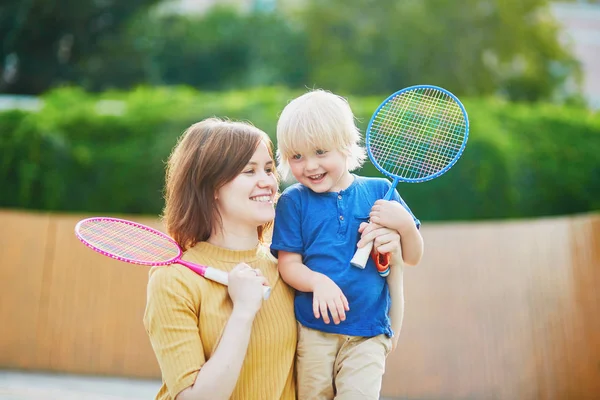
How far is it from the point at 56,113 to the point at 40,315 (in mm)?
2647

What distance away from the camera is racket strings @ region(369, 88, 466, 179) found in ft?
10.9

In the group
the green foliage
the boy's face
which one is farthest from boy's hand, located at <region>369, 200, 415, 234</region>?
the green foliage

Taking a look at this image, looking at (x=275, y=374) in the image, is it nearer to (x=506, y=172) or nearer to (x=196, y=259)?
(x=196, y=259)

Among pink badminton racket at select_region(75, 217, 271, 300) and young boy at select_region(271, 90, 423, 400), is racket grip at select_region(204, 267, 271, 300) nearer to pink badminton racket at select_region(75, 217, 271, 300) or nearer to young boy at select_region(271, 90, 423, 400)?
pink badminton racket at select_region(75, 217, 271, 300)

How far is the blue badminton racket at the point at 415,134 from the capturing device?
3.30 metres

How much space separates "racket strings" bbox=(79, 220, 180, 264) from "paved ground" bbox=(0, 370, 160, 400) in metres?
4.87

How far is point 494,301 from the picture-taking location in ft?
26.4

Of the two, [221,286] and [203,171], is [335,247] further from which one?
[203,171]

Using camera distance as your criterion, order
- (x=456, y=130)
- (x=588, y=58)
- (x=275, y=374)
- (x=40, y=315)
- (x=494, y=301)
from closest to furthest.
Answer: (x=275, y=374)
(x=456, y=130)
(x=494, y=301)
(x=40, y=315)
(x=588, y=58)

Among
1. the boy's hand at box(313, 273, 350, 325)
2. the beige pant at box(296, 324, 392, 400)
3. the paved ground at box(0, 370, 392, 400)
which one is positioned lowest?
the paved ground at box(0, 370, 392, 400)

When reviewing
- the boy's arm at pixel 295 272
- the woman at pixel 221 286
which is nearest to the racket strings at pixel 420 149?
the woman at pixel 221 286

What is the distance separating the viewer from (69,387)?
8.23 m

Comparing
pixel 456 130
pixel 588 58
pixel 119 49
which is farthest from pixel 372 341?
pixel 588 58

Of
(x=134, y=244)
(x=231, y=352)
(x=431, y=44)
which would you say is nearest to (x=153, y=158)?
(x=134, y=244)
